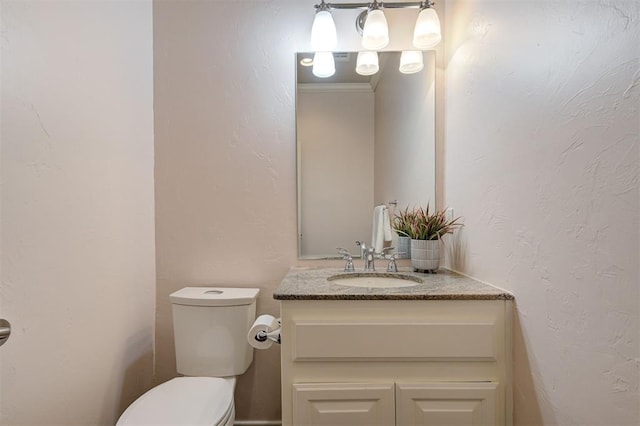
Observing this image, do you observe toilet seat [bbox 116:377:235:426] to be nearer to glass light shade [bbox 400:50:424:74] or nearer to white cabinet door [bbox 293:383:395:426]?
white cabinet door [bbox 293:383:395:426]

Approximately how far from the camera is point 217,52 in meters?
1.57

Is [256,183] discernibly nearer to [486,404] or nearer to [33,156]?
[33,156]

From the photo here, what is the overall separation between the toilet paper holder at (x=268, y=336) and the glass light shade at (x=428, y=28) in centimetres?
141

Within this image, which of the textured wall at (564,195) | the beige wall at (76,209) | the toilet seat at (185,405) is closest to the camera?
the textured wall at (564,195)

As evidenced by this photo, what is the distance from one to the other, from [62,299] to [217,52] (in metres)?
1.23

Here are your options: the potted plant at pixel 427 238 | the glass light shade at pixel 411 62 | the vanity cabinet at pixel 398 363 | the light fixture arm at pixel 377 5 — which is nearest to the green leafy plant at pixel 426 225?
the potted plant at pixel 427 238

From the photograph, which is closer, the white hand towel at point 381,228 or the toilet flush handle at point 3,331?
the toilet flush handle at point 3,331

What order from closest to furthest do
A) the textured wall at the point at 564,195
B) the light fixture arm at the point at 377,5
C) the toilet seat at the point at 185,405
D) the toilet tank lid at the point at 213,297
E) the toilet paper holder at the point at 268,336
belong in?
the textured wall at the point at 564,195 → the toilet seat at the point at 185,405 → the toilet paper holder at the point at 268,336 → the toilet tank lid at the point at 213,297 → the light fixture arm at the point at 377,5

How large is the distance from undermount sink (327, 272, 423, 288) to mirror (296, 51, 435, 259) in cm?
17

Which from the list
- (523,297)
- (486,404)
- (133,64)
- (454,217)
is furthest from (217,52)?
(486,404)

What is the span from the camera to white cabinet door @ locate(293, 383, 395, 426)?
40.1 inches

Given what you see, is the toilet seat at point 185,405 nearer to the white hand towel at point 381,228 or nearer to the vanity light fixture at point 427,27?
the white hand towel at point 381,228

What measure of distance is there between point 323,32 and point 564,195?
46.9 inches

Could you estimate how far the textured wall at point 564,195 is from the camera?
644 millimetres
